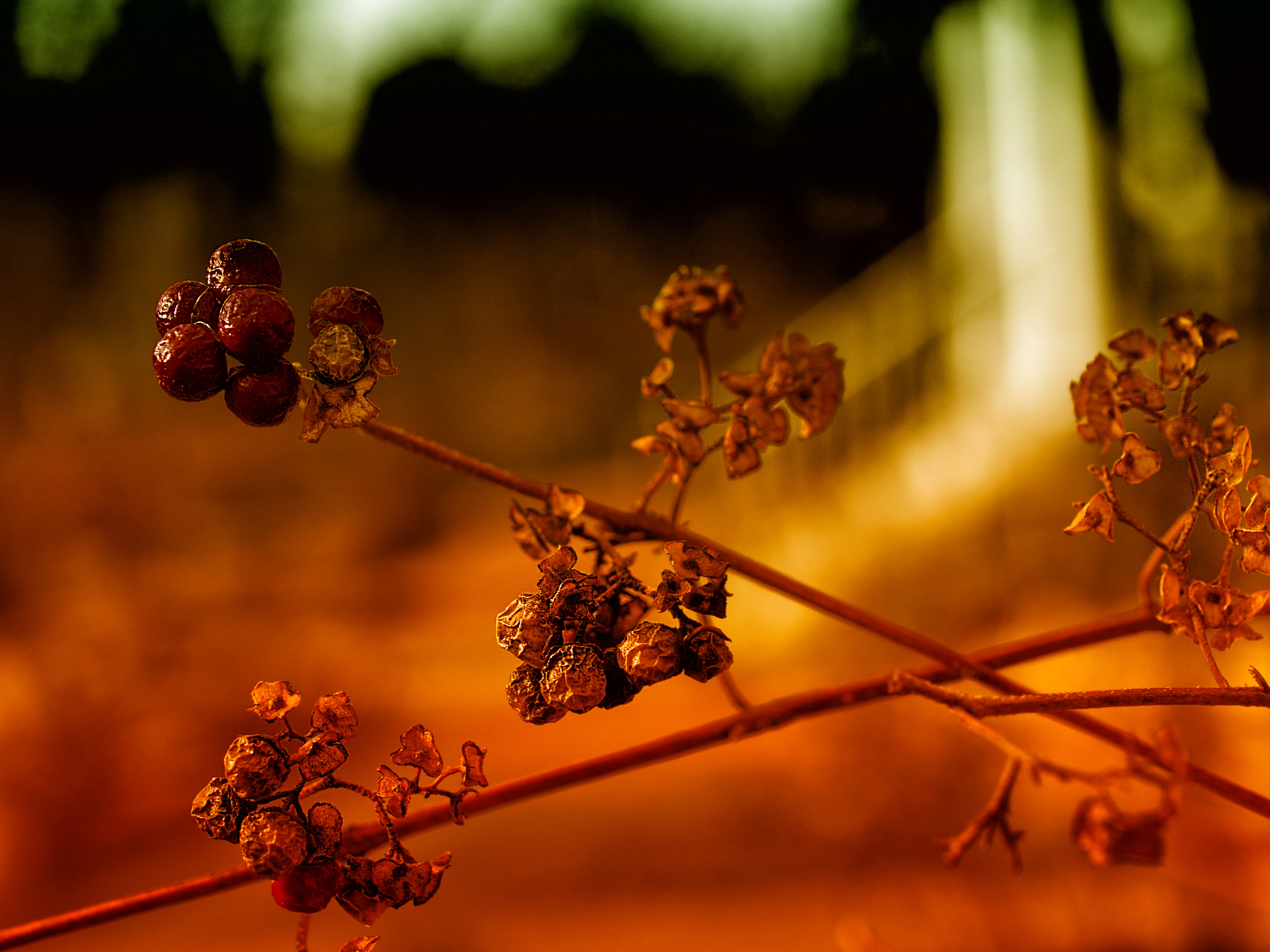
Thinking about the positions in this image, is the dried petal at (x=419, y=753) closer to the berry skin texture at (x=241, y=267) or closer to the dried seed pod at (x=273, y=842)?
the dried seed pod at (x=273, y=842)

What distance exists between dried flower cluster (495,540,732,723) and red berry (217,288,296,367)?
0.39ft

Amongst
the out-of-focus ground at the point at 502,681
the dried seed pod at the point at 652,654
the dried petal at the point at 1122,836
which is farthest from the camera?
the out-of-focus ground at the point at 502,681

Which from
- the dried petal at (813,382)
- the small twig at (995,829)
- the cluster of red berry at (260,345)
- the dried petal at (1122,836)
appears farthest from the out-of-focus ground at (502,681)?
the cluster of red berry at (260,345)

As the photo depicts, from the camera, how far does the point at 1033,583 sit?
81.7 inches

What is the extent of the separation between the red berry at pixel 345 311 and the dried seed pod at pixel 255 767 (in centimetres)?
14

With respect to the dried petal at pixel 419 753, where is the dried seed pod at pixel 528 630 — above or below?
above

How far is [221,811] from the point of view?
0.95ft

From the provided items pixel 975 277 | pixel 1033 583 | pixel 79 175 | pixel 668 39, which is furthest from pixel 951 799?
pixel 79 175

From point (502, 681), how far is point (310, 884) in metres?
2.28

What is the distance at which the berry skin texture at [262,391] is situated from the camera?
0.97 feet

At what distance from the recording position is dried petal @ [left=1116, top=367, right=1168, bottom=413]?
37 centimetres

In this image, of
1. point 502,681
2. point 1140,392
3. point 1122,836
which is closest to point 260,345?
point 1140,392

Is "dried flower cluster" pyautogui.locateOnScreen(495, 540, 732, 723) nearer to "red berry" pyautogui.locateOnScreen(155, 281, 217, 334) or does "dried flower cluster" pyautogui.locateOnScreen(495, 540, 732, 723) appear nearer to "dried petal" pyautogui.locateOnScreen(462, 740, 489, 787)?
"dried petal" pyautogui.locateOnScreen(462, 740, 489, 787)

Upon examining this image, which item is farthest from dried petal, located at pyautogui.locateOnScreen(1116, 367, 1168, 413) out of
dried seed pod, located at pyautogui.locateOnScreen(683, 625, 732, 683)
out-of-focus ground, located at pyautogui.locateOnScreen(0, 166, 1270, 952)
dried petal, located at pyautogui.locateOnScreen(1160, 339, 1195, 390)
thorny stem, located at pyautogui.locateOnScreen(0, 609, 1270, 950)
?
out-of-focus ground, located at pyautogui.locateOnScreen(0, 166, 1270, 952)
